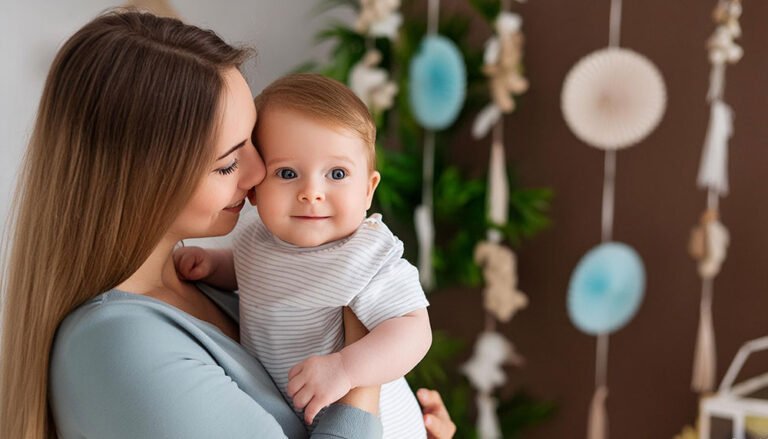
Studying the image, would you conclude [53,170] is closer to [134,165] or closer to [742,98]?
[134,165]

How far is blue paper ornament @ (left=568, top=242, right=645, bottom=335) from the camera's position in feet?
8.80

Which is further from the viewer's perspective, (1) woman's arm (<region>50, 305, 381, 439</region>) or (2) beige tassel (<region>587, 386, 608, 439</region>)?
(2) beige tassel (<region>587, 386, 608, 439</region>)

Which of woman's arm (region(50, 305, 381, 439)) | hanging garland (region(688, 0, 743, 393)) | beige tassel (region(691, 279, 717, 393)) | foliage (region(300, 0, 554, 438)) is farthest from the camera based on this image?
foliage (region(300, 0, 554, 438))

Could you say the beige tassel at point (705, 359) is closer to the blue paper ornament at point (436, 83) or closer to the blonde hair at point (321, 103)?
the blue paper ornament at point (436, 83)

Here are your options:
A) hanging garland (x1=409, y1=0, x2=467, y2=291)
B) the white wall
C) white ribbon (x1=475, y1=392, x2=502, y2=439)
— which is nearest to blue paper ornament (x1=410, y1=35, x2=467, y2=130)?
hanging garland (x1=409, y1=0, x2=467, y2=291)

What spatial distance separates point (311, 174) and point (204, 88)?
181mm

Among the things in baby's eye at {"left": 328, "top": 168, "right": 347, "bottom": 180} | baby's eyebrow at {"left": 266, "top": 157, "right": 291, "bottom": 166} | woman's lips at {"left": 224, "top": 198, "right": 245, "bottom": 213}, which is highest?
baby's eyebrow at {"left": 266, "top": 157, "right": 291, "bottom": 166}

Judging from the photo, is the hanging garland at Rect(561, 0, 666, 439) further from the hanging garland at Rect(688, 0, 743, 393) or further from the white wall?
the white wall

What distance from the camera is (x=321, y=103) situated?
1.22 m

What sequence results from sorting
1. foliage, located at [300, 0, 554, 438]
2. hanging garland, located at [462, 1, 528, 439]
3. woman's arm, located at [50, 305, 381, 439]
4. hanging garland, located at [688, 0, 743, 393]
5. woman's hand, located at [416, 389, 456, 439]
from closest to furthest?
woman's arm, located at [50, 305, 381, 439], woman's hand, located at [416, 389, 456, 439], hanging garland, located at [688, 0, 743, 393], hanging garland, located at [462, 1, 528, 439], foliage, located at [300, 0, 554, 438]

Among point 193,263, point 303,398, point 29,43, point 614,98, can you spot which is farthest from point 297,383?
point 614,98

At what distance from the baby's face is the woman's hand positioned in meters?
0.34

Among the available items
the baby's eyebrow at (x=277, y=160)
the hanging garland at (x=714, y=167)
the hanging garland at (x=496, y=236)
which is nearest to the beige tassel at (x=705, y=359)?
the hanging garland at (x=714, y=167)

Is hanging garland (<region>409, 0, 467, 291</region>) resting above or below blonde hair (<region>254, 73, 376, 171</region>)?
below
